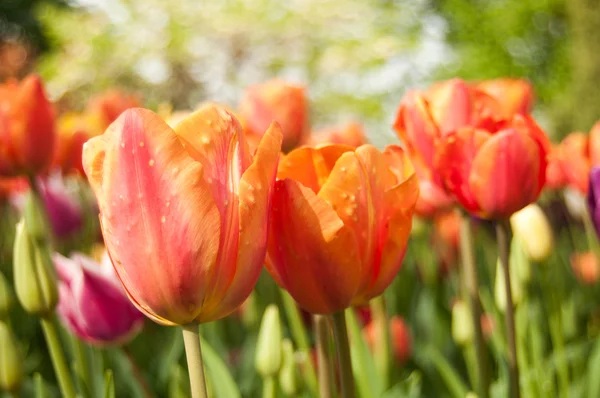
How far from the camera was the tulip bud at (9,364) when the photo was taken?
78cm

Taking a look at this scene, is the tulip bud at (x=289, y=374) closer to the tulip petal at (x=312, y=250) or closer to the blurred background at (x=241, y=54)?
the tulip petal at (x=312, y=250)

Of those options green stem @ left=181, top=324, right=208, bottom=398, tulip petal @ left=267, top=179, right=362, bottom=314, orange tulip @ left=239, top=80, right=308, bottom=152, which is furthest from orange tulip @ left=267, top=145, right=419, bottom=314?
orange tulip @ left=239, top=80, right=308, bottom=152

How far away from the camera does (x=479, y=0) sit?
11.3 m

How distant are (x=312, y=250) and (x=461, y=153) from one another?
1.08 ft

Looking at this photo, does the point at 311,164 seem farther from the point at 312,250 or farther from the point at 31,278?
Answer: the point at 31,278

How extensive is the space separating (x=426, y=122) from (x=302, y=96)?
0.97 meters

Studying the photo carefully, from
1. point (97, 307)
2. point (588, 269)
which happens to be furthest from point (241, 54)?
point (97, 307)

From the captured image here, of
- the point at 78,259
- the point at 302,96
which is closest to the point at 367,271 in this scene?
the point at 78,259

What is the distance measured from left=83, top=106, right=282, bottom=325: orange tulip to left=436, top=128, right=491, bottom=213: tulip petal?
0.35 meters

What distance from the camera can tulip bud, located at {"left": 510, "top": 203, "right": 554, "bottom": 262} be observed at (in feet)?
3.76

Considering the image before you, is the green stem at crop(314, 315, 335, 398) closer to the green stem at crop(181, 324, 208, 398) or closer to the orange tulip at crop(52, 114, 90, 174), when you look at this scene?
the green stem at crop(181, 324, 208, 398)

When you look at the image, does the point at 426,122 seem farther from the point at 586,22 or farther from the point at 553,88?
the point at 553,88

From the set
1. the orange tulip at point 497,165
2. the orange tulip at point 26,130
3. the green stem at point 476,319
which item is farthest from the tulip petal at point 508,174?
Result: the orange tulip at point 26,130

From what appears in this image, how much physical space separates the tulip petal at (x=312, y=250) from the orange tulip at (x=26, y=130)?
2.69 feet
